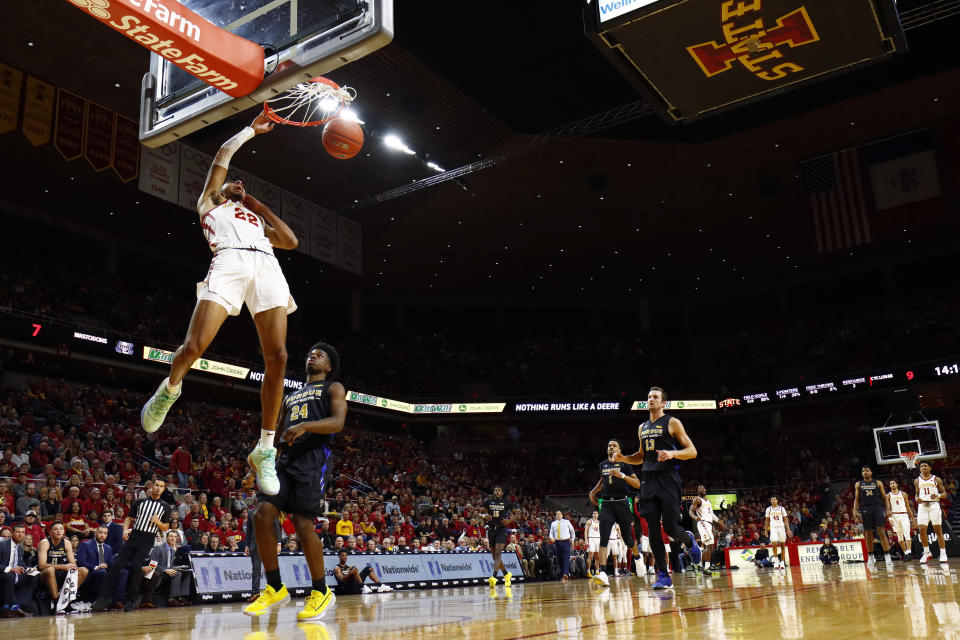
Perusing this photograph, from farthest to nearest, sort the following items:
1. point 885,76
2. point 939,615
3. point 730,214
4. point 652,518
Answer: point 730,214 < point 885,76 < point 652,518 < point 939,615

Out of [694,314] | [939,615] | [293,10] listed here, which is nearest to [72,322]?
[293,10]

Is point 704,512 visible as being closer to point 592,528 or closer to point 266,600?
point 592,528

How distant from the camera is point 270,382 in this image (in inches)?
186

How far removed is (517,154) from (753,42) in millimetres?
8218

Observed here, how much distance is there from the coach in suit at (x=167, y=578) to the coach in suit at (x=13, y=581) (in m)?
1.26

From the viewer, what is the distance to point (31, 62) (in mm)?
15523

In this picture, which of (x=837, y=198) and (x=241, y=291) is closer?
(x=241, y=291)

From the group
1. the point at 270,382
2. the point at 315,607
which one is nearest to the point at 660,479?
the point at 315,607

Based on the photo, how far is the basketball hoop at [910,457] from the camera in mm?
23547

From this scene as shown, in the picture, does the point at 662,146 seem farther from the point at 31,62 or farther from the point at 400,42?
the point at 31,62

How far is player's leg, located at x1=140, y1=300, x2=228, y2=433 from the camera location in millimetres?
4340

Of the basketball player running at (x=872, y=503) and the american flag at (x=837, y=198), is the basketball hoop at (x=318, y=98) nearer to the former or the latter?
the basketball player running at (x=872, y=503)

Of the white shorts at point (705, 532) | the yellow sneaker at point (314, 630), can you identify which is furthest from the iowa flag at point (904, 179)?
the yellow sneaker at point (314, 630)

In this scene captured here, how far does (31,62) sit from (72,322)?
7018 millimetres
